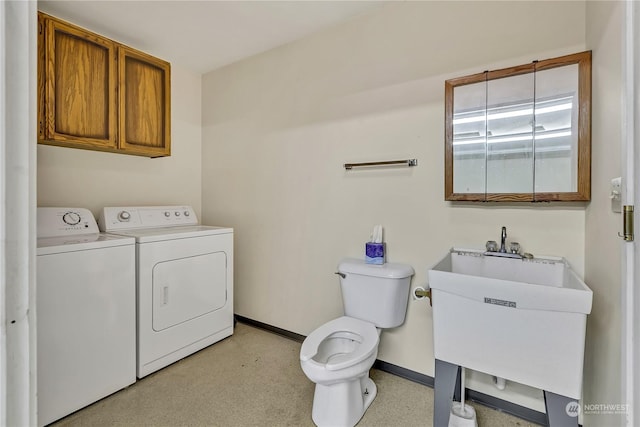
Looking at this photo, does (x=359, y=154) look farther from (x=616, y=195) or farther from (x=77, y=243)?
(x=77, y=243)

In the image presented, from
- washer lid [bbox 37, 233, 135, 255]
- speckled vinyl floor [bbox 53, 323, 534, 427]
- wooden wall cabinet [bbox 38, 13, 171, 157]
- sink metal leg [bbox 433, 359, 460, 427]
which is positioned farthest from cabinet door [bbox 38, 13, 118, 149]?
sink metal leg [bbox 433, 359, 460, 427]

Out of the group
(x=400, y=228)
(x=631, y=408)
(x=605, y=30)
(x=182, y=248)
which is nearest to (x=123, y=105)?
(x=182, y=248)

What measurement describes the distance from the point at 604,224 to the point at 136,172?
2.98m

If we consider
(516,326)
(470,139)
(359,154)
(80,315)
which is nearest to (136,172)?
(80,315)

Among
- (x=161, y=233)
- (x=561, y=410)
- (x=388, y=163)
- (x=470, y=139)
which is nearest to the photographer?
(x=561, y=410)

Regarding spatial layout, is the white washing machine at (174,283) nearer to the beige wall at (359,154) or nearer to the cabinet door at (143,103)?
the beige wall at (359,154)

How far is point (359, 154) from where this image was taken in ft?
6.74

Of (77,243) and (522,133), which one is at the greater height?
(522,133)

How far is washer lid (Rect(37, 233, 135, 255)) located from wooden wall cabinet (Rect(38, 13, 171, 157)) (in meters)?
0.60

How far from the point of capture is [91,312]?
5.57 feet

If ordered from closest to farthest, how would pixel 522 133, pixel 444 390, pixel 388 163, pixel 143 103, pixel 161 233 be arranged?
pixel 444 390 → pixel 522 133 → pixel 388 163 → pixel 161 233 → pixel 143 103

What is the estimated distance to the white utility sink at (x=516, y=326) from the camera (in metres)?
1.10

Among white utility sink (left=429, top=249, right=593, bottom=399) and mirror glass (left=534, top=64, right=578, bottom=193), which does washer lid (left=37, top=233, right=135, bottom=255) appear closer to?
white utility sink (left=429, top=249, right=593, bottom=399)

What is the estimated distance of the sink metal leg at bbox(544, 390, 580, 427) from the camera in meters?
1.11
